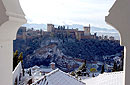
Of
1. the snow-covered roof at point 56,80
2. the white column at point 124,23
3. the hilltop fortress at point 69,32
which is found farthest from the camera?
the hilltop fortress at point 69,32

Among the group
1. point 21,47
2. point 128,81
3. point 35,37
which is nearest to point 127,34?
point 128,81

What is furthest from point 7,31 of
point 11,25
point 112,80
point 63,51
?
point 63,51

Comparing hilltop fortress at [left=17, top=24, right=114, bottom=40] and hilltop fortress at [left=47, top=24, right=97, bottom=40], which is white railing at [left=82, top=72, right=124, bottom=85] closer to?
hilltop fortress at [left=17, top=24, right=114, bottom=40]

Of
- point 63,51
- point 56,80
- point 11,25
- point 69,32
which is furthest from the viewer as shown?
point 69,32

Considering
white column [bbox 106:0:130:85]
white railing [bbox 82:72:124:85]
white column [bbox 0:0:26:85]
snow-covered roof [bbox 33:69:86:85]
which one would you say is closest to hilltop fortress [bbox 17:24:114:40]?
snow-covered roof [bbox 33:69:86:85]

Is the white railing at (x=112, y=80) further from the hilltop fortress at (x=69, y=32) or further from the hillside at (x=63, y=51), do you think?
the hilltop fortress at (x=69, y=32)

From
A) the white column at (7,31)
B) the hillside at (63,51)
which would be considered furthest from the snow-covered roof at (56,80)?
the hillside at (63,51)

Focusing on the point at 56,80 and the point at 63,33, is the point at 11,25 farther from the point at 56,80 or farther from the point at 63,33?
the point at 63,33

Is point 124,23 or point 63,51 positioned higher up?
point 124,23

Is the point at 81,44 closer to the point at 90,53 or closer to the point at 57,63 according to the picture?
the point at 90,53

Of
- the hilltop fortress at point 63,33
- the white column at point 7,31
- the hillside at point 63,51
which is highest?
the hilltop fortress at point 63,33

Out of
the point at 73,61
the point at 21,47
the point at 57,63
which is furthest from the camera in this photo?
the point at 73,61
